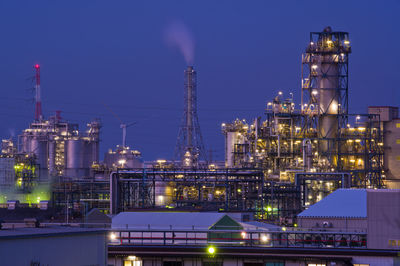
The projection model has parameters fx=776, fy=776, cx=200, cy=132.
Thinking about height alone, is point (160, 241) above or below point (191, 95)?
below

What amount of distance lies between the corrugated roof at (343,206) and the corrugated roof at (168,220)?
539 cm

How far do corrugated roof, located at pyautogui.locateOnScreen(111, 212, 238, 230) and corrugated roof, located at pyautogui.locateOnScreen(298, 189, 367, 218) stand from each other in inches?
212

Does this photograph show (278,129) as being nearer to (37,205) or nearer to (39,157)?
(37,205)

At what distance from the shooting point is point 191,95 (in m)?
98.0

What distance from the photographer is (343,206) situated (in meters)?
39.9

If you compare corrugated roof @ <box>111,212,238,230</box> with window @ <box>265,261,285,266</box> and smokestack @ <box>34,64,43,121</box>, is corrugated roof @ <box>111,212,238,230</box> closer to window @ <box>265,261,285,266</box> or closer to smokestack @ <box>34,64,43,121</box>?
window @ <box>265,261,285,266</box>

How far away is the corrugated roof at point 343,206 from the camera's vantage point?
3909 cm

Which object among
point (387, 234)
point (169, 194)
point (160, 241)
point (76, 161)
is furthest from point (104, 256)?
point (76, 161)

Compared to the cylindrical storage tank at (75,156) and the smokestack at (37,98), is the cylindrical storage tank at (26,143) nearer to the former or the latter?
the cylindrical storage tank at (75,156)

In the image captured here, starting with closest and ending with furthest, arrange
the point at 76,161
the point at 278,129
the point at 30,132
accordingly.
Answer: the point at 278,129 < the point at 76,161 < the point at 30,132

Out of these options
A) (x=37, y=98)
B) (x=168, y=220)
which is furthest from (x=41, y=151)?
(x=168, y=220)

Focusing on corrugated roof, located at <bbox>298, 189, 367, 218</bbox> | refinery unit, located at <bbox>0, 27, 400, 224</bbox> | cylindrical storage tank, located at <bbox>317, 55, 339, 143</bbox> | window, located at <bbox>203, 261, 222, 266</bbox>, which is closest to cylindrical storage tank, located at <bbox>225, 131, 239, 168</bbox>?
refinery unit, located at <bbox>0, 27, 400, 224</bbox>

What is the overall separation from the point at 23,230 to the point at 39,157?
76.9 meters

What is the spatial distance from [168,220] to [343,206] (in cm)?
904
